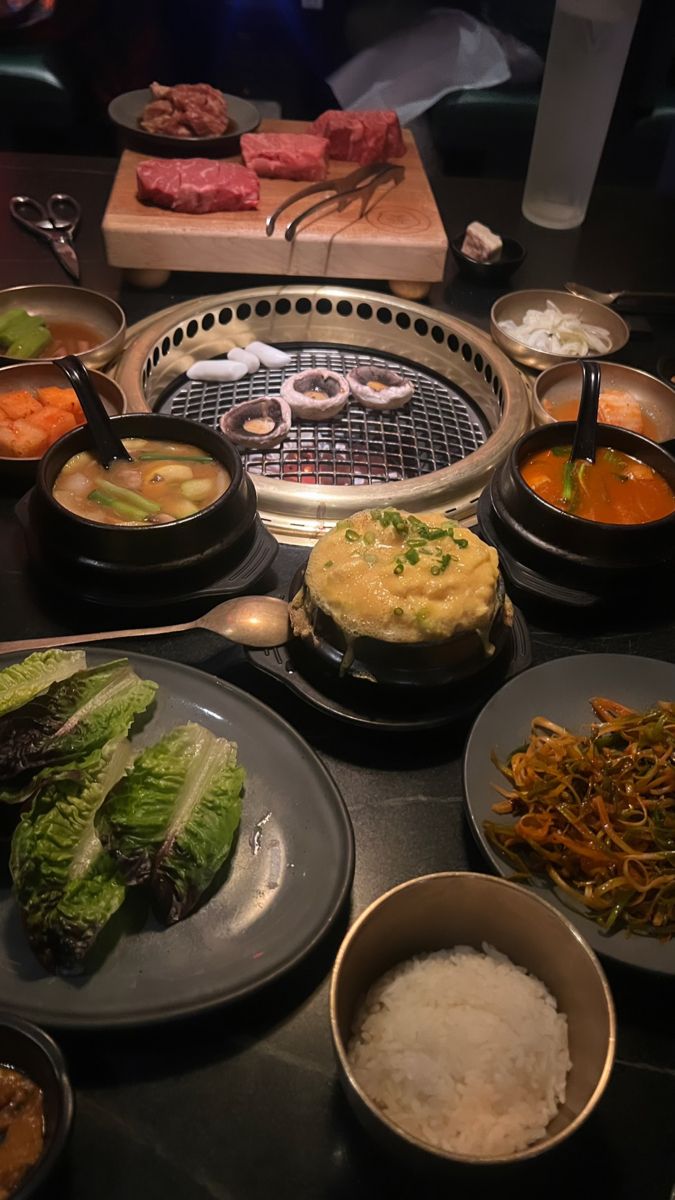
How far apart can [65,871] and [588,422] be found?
2061 mm

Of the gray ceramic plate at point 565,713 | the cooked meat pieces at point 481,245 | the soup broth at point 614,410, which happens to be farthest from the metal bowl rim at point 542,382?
the gray ceramic plate at point 565,713

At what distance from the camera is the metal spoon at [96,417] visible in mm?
2420

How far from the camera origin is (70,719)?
71.1 inches

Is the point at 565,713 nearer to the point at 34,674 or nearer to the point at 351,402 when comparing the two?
the point at 34,674

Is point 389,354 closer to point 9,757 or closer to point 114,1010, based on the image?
point 9,757

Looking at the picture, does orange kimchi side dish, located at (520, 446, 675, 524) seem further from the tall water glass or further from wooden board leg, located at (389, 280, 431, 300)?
the tall water glass

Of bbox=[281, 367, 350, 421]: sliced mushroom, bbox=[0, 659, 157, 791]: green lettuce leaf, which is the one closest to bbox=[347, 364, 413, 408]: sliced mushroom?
bbox=[281, 367, 350, 421]: sliced mushroom

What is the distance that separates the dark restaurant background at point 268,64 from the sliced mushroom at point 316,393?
4.36 m

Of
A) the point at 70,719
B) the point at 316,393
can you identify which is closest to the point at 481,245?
the point at 316,393

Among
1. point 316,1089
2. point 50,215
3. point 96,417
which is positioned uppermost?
point 96,417

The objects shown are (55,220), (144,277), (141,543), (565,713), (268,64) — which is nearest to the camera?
(565,713)

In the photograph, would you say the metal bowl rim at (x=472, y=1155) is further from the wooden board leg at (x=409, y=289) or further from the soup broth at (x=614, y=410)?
the wooden board leg at (x=409, y=289)

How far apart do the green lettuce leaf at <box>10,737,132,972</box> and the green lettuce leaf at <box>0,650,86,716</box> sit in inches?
9.0

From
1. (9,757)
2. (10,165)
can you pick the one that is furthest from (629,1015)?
(10,165)
